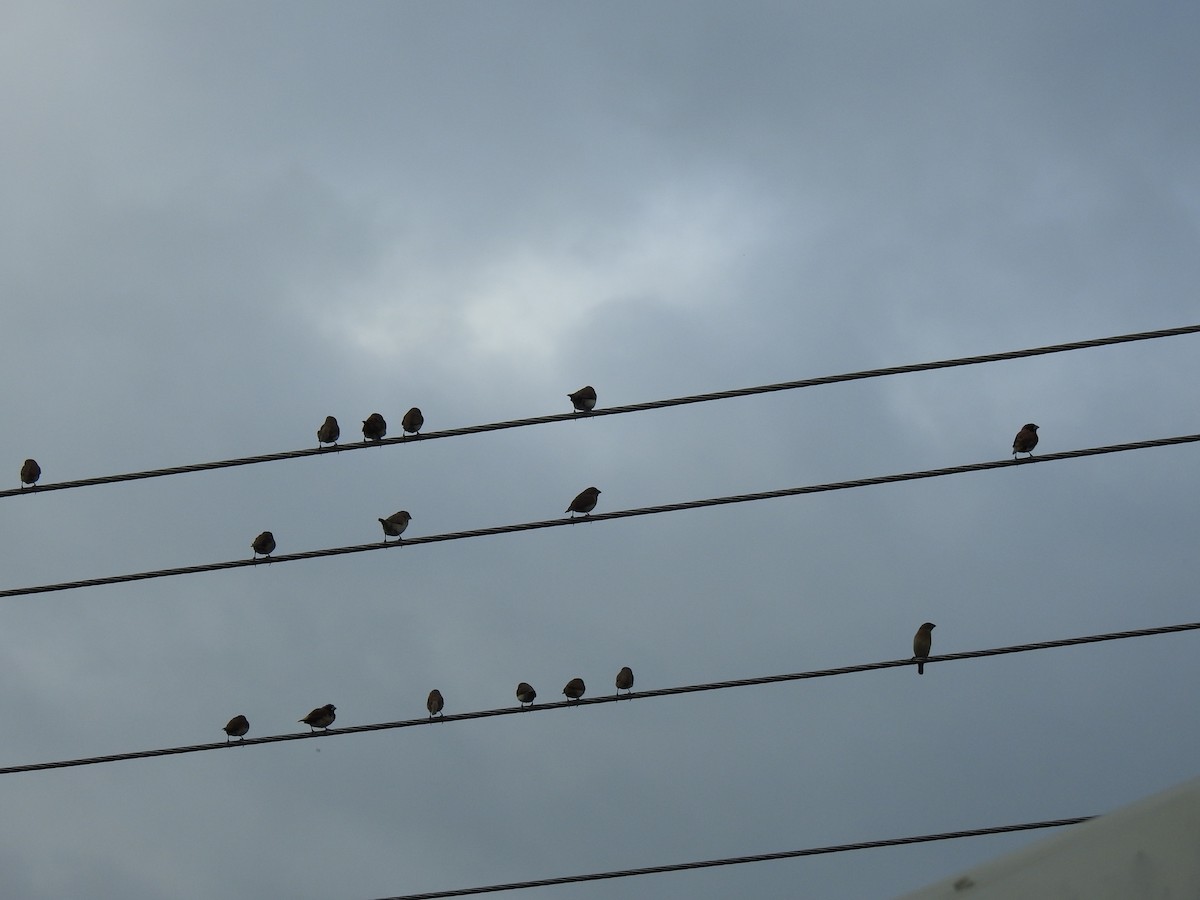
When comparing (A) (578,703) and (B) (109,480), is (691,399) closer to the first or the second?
(A) (578,703)

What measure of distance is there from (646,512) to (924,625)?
6984 millimetres

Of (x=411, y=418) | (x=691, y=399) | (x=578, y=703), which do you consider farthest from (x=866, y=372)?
(x=411, y=418)

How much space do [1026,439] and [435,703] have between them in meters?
8.34

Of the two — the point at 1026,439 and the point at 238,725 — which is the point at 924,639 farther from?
the point at 238,725

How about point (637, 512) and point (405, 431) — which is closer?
point (637, 512)

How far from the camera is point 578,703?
1035 centimetres

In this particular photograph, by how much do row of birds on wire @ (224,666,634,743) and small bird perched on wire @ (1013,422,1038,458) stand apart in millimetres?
6482

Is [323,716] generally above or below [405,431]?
below

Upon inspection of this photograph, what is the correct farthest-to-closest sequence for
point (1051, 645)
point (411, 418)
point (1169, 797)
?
point (411, 418) < point (1051, 645) < point (1169, 797)

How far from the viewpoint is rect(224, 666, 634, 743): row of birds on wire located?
18.4 m

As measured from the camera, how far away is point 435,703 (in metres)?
19.0

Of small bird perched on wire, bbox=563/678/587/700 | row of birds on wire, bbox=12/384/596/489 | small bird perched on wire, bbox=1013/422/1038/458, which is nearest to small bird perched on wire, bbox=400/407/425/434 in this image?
row of birds on wire, bbox=12/384/596/489

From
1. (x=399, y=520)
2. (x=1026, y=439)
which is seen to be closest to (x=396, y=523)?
(x=399, y=520)

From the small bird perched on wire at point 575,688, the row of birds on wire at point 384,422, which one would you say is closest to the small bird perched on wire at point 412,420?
the row of birds on wire at point 384,422
